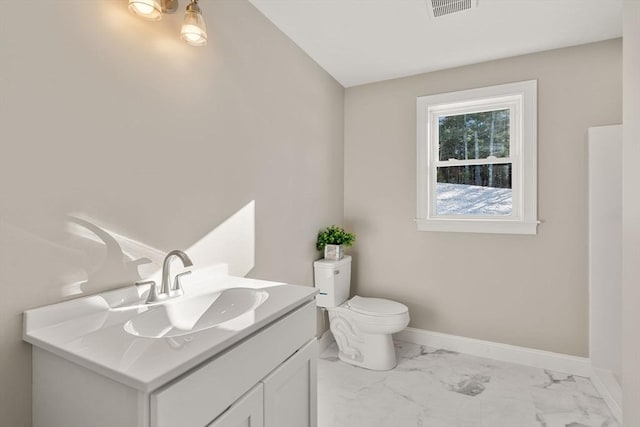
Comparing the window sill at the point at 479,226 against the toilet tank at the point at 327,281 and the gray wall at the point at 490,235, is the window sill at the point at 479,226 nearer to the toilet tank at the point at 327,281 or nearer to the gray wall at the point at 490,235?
the gray wall at the point at 490,235

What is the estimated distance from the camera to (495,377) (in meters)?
2.26

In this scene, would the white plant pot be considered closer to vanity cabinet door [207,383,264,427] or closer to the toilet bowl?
the toilet bowl

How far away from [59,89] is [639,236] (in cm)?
204

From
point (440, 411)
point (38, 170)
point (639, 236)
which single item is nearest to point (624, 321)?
point (639, 236)

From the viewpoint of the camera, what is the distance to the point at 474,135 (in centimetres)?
269

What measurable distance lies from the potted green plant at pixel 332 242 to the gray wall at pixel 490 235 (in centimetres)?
44

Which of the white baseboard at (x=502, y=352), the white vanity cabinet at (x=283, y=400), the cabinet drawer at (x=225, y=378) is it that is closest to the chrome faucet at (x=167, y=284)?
the cabinet drawer at (x=225, y=378)

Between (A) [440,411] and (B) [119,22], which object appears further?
(A) [440,411]

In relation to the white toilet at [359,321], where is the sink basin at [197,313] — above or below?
above

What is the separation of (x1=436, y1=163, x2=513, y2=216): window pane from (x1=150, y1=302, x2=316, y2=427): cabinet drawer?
198 cm

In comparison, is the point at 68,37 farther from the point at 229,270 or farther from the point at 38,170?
the point at 229,270

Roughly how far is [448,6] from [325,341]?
2.57 metres

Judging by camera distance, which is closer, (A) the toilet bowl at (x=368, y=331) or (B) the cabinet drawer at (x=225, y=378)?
(B) the cabinet drawer at (x=225, y=378)

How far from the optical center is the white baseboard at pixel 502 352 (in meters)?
2.32
